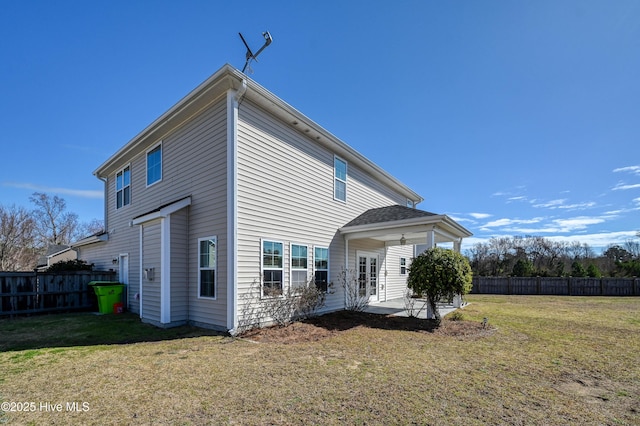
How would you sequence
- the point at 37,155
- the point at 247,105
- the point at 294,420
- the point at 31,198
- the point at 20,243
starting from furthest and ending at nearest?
the point at 31,198
the point at 20,243
the point at 37,155
the point at 247,105
the point at 294,420

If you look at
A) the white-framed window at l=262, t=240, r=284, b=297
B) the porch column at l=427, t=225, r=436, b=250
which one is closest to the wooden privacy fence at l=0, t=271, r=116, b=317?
the white-framed window at l=262, t=240, r=284, b=297

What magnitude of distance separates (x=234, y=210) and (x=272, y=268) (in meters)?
1.91

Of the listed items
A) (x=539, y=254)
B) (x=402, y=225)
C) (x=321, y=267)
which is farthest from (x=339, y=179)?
(x=539, y=254)

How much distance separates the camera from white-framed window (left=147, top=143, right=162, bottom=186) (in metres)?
9.93

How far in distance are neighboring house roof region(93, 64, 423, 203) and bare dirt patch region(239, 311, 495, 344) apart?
18.2 feet

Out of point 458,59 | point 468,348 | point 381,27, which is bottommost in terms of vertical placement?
point 468,348

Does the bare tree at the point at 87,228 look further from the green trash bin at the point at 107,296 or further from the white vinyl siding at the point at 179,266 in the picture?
the white vinyl siding at the point at 179,266

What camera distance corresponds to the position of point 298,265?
895cm

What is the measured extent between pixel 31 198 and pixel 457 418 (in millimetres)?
45564

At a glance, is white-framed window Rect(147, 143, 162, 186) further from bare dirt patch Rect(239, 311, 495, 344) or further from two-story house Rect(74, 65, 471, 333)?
bare dirt patch Rect(239, 311, 495, 344)

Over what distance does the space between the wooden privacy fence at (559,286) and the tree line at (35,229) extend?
127ft

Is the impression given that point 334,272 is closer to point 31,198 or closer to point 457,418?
point 457,418

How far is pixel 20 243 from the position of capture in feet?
96.0

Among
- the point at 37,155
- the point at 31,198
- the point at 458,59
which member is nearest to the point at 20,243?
the point at 31,198
